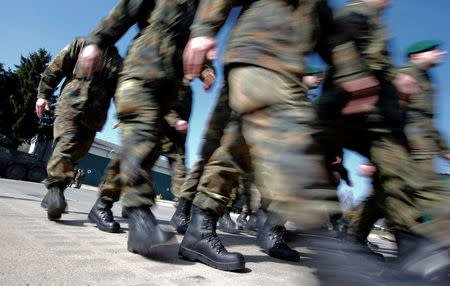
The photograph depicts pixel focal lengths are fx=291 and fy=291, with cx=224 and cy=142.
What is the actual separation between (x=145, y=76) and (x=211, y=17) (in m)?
0.62

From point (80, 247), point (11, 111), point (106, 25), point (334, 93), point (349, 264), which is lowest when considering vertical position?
point (80, 247)

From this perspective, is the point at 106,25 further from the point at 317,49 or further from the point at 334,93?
the point at 334,93

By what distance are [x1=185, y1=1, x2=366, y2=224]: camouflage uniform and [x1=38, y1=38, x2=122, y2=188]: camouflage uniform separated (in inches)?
66.1

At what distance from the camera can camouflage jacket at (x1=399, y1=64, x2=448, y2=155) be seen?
208 centimetres

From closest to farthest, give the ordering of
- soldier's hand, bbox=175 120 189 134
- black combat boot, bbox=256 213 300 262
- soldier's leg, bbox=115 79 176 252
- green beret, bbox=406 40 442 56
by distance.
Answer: soldier's leg, bbox=115 79 176 252, black combat boot, bbox=256 213 300 262, green beret, bbox=406 40 442 56, soldier's hand, bbox=175 120 189 134

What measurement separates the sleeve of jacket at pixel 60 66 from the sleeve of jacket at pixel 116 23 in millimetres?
1236

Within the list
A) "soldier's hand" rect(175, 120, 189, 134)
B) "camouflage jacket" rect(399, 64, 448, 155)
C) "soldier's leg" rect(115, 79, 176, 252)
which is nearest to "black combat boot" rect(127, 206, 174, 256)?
"soldier's leg" rect(115, 79, 176, 252)

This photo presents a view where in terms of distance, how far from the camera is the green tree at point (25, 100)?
84.0ft

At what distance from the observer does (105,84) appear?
8.61ft

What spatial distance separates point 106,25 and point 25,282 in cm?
145

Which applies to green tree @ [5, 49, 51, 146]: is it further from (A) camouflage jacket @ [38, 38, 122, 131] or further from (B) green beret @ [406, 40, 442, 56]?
(B) green beret @ [406, 40, 442, 56]

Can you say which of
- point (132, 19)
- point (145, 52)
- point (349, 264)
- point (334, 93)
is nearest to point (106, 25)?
point (132, 19)

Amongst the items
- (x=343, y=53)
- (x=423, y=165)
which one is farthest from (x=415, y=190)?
(x=343, y=53)

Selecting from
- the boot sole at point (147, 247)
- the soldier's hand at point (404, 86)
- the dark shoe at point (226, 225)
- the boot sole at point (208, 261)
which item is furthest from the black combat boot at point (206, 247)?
the dark shoe at point (226, 225)
